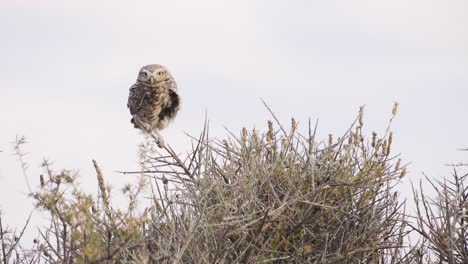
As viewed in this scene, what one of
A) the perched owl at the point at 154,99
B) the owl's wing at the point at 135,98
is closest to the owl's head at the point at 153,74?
the perched owl at the point at 154,99

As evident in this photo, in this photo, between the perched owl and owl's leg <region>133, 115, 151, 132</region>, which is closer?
owl's leg <region>133, 115, 151, 132</region>

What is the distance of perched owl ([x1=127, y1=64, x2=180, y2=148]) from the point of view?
982 centimetres

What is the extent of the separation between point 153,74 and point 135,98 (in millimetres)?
432

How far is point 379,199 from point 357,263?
0.62m

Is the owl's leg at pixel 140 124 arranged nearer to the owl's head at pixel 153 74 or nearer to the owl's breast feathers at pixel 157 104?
the owl's breast feathers at pixel 157 104

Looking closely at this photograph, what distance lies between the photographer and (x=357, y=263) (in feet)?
22.2

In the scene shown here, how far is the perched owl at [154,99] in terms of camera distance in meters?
9.82

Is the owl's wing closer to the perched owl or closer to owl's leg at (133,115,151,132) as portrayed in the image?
the perched owl

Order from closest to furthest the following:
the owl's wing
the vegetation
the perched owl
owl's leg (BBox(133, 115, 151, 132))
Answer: the vegetation < owl's leg (BBox(133, 115, 151, 132)) < the perched owl < the owl's wing

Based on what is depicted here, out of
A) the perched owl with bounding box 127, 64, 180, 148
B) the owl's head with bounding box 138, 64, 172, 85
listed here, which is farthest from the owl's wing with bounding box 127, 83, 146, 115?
the owl's head with bounding box 138, 64, 172, 85

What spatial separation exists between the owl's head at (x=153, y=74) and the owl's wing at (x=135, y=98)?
13 centimetres

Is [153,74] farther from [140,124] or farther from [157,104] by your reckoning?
[140,124]

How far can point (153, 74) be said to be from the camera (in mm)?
10047

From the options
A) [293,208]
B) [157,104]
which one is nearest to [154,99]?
[157,104]
